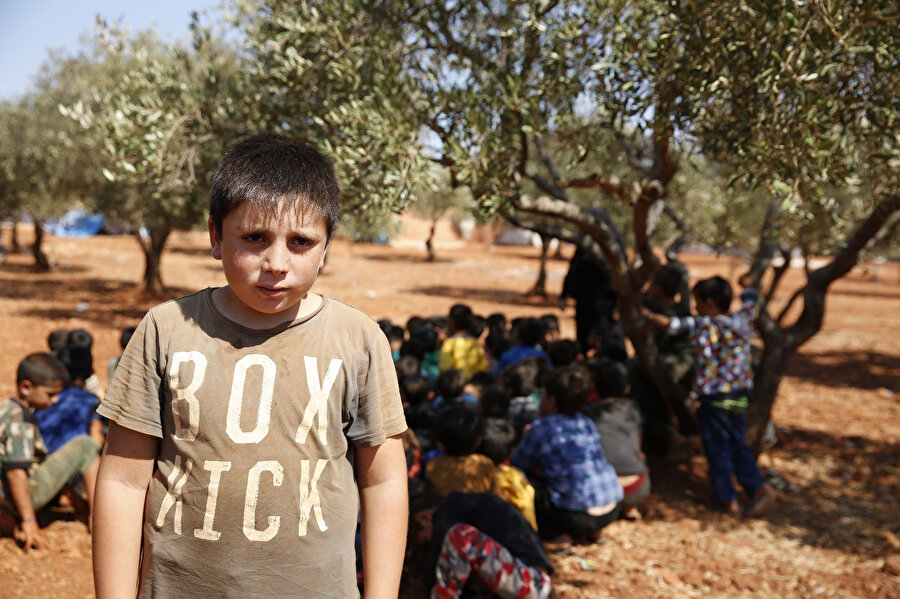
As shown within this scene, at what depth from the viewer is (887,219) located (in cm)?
551

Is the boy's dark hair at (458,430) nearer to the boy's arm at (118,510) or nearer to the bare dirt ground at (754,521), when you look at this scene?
the bare dirt ground at (754,521)

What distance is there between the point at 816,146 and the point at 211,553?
3.43m

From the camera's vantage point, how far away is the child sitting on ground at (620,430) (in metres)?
5.30

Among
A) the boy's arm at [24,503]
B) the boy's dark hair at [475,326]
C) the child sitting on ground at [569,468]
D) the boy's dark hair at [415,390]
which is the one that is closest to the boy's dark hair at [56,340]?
the boy's arm at [24,503]

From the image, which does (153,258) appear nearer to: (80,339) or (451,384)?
(80,339)

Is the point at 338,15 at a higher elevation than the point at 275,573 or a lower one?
higher

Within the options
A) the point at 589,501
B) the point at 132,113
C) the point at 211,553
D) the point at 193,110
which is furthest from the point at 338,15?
the point at 211,553

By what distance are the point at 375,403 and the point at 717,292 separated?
4.42 metres

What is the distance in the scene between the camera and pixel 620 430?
17.9 feet

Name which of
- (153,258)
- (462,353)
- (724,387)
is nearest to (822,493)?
(724,387)

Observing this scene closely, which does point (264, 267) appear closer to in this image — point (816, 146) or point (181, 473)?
point (181, 473)

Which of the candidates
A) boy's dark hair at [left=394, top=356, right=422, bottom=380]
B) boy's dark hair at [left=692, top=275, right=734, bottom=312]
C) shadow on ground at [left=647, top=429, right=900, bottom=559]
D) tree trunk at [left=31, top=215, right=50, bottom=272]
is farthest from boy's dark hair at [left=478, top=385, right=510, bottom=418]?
tree trunk at [left=31, top=215, right=50, bottom=272]

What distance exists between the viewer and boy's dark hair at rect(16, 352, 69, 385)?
4582 millimetres

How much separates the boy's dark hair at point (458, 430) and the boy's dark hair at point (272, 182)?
2.88m
